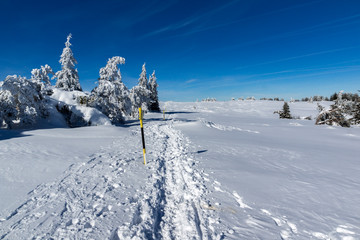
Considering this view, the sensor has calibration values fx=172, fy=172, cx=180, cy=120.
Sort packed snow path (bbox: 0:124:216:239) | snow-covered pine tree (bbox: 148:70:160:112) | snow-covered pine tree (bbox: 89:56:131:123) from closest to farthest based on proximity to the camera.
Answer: packed snow path (bbox: 0:124:216:239), snow-covered pine tree (bbox: 89:56:131:123), snow-covered pine tree (bbox: 148:70:160:112)

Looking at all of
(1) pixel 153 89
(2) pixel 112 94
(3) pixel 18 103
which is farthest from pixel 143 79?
(3) pixel 18 103

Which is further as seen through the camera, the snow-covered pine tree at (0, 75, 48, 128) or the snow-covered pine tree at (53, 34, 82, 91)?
the snow-covered pine tree at (53, 34, 82, 91)

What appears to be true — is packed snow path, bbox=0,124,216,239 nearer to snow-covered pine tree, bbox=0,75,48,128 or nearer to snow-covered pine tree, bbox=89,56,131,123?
snow-covered pine tree, bbox=0,75,48,128

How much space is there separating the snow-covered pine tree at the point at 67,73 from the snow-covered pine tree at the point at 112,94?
5.02 meters

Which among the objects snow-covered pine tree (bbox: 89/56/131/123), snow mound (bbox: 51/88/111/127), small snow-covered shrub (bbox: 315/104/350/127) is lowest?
small snow-covered shrub (bbox: 315/104/350/127)

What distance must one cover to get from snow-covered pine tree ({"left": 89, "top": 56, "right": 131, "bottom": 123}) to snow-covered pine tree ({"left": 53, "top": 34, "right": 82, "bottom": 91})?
5.02 metres

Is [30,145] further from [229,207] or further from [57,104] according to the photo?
[57,104]

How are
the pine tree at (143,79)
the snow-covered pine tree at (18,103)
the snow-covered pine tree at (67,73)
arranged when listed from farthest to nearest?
the pine tree at (143,79) < the snow-covered pine tree at (67,73) < the snow-covered pine tree at (18,103)

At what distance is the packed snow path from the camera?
2766mm

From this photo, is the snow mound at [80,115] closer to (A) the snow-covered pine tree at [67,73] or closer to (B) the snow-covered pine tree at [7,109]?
(B) the snow-covered pine tree at [7,109]

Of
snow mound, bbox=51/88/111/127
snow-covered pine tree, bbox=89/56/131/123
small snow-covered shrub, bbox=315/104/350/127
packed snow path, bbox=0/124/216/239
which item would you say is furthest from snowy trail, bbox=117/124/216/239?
small snow-covered shrub, bbox=315/104/350/127

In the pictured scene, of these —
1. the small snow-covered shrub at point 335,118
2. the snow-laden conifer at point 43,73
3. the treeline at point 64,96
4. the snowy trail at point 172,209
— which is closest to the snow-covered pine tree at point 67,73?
the treeline at point 64,96

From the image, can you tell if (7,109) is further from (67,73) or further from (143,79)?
(143,79)

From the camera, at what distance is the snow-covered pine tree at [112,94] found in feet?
57.1
